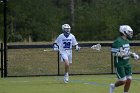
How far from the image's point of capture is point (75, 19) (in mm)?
54938

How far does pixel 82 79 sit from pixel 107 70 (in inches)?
178

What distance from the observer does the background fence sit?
27.7m

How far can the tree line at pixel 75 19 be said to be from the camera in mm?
50781

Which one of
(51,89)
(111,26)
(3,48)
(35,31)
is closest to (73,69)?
(3,48)

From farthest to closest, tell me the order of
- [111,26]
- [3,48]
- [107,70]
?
[111,26] < [107,70] < [3,48]

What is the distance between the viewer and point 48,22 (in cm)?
5412

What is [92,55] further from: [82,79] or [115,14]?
[115,14]

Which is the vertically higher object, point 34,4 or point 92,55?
point 34,4

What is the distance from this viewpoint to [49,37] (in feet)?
169

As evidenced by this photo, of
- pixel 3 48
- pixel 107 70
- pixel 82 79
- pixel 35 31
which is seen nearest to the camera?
pixel 82 79

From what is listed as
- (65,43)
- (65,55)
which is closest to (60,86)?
(65,55)

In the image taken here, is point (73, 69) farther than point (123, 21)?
No

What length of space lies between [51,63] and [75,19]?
84.9 feet

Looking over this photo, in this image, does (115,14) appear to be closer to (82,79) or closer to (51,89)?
(82,79)
